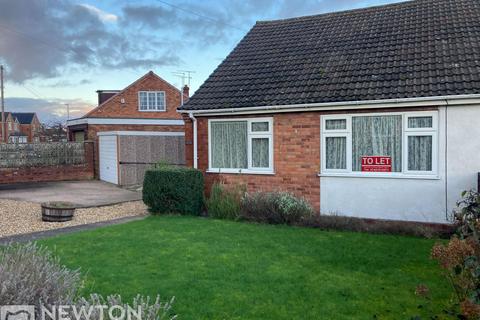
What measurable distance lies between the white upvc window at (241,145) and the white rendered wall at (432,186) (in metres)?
2.10

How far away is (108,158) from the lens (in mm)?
19766

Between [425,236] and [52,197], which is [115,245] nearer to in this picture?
[425,236]

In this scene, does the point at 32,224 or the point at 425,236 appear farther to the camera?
the point at 32,224

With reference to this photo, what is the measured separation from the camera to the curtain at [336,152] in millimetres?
10031

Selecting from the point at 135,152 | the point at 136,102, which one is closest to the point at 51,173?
the point at 135,152

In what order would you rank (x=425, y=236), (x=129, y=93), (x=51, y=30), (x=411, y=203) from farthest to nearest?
1. (x=129, y=93)
2. (x=51, y=30)
3. (x=411, y=203)
4. (x=425, y=236)

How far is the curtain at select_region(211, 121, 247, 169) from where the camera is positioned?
37.5 feet

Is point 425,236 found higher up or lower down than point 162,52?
lower down

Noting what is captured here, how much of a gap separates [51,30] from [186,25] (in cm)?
547

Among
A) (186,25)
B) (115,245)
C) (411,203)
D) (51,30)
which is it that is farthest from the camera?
(186,25)

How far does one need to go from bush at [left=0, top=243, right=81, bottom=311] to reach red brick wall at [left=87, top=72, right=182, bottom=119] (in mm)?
23524

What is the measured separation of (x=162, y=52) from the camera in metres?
19.6

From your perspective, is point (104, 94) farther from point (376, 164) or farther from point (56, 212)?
point (376, 164)

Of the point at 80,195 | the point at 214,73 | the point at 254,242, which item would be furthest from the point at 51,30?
the point at 254,242
